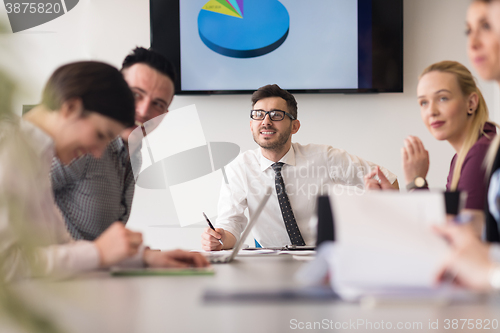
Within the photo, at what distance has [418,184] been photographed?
1409 mm

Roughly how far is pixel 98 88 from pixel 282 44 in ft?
7.22

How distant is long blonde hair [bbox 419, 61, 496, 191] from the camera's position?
1433mm

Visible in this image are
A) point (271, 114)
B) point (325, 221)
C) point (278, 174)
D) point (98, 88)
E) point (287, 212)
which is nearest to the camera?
point (325, 221)

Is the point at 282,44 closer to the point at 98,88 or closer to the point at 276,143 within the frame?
the point at 276,143

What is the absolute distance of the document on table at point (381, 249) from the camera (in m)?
0.54

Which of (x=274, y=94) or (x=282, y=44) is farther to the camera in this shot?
(x=282, y=44)

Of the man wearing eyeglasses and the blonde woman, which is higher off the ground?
the blonde woman

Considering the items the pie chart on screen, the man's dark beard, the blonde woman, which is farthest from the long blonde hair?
the pie chart on screen

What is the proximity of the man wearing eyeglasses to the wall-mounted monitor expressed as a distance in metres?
0.32

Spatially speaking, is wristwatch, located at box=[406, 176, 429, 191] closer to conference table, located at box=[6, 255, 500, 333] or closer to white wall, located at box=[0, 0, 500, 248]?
conference table, located at box=[6, 255, 500, 333]

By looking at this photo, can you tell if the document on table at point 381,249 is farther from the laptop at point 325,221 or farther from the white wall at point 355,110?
the white wall at point 355,110

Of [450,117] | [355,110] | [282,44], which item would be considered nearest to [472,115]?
[450,117]

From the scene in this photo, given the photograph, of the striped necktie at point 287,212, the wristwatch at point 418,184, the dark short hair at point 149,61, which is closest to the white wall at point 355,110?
the striped necktie at point 287,212

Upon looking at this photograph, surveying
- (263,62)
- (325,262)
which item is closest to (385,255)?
(325,262)
